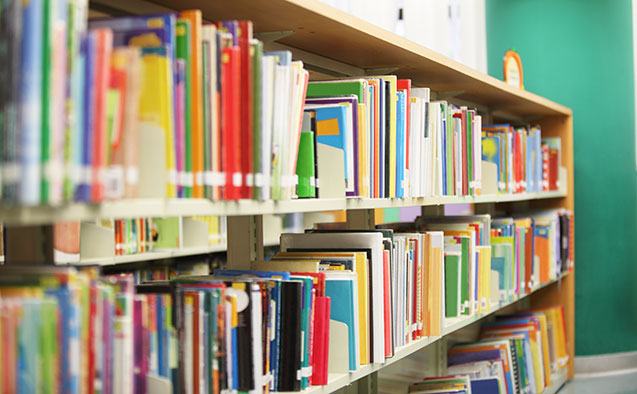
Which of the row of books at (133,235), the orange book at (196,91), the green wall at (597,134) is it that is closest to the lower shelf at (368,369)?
the orange book at (196,91)

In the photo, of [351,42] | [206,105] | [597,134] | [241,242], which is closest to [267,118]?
[206,105]

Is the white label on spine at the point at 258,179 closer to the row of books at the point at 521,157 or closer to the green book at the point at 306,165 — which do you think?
the green book at the point at 306,165

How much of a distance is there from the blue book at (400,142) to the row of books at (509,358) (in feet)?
3.17

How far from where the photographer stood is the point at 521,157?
12.2 ft

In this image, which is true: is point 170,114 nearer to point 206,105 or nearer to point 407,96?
point 206,105

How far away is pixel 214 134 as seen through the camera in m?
1.37

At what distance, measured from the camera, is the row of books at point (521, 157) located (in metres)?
3.50

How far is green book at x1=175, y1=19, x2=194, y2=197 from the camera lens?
51.2 inches

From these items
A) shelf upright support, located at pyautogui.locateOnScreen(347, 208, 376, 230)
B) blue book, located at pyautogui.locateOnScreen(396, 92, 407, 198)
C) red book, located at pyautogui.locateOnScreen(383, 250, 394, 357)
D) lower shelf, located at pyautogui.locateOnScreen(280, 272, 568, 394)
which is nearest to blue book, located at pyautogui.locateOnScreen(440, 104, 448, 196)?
shelf upright support, located at pyautogui.locateOnScreen(347, 208, 376, 230)

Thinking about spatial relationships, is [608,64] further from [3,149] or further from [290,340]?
[3,149]

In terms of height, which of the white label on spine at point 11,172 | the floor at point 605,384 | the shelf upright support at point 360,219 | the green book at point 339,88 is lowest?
the floor at point 605,384

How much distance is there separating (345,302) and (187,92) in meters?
0.80

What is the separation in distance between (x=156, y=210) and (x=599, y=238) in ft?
13.7

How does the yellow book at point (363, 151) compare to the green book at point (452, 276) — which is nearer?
the yellow book at point (363, 151)
